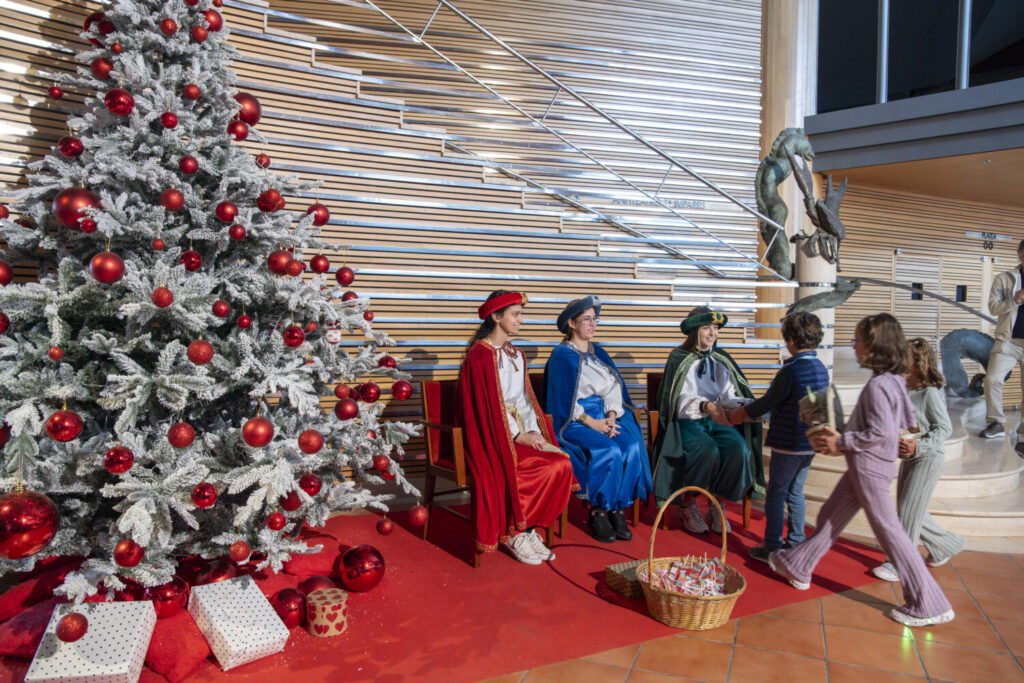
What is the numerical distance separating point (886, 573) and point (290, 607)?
3.10m

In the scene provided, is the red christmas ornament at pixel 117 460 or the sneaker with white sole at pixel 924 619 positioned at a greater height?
the red christmas ornament at pixel 117 460

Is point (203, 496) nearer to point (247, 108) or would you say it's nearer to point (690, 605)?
point (247, 108)

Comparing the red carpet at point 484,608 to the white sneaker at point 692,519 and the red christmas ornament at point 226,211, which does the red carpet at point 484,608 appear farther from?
the red christmas ornament at point 226,211

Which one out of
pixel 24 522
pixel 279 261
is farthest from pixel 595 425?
pixel 24 522

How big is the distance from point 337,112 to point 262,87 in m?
0.51

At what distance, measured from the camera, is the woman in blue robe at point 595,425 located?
13.9 ft

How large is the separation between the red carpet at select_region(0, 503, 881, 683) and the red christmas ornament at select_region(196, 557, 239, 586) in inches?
14.2

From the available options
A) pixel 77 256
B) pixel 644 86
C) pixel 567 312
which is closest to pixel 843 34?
pixel 644 86

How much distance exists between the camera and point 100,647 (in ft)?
8.36

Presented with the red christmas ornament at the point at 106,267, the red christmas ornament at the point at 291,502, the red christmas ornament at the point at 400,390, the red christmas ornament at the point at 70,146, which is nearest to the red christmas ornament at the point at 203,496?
the red christmas ornament at the point at 291,502

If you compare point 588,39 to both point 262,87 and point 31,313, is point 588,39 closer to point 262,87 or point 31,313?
point 262,87

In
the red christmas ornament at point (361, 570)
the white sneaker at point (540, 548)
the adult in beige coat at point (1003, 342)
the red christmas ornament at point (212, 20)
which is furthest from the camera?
the adult in beige coat at point (1003, 342)

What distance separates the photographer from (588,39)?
6586 mm

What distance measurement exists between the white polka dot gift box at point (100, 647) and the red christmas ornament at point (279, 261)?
147 cm
